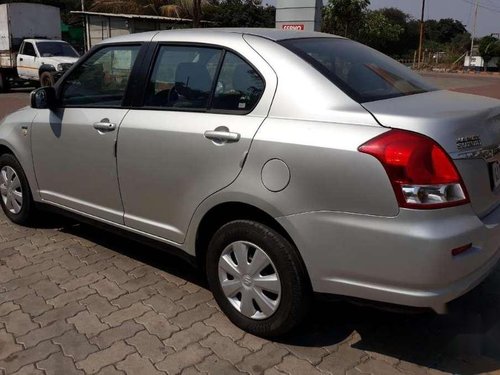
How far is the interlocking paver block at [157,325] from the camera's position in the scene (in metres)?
3.06

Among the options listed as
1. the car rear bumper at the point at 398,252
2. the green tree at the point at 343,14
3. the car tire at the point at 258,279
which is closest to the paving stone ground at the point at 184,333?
the car tire at the point at 258,279

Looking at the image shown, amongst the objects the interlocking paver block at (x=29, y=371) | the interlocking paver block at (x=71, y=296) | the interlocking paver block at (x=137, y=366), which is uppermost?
the interlocking paver block at (x=71, y=296)

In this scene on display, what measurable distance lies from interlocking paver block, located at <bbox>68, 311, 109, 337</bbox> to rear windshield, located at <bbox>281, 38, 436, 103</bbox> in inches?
75.6

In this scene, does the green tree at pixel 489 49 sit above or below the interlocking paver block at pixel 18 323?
above

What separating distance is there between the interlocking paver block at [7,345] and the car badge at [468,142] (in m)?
2.49

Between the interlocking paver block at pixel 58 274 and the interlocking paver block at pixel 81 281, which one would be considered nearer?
the interlocking paver block at pixel 81 281

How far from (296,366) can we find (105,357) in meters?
1.00

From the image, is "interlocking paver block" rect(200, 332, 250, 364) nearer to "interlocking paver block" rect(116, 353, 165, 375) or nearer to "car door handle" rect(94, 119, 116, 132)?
"interlocking paver block" rect(116, 353, 165, 375)

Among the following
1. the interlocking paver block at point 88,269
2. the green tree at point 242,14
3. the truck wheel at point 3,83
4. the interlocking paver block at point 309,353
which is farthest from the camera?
the green tree at point 242,14

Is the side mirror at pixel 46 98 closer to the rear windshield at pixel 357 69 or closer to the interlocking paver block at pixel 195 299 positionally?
the interlocking paver block at pixel 195 299

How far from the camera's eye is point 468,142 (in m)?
2.49

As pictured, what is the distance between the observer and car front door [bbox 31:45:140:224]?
3.57 m

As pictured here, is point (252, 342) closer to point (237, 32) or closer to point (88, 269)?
point (88, 269)

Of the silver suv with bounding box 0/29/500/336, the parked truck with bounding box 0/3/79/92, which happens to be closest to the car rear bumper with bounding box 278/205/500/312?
the silver suv with bounding box 0/29/500/336
